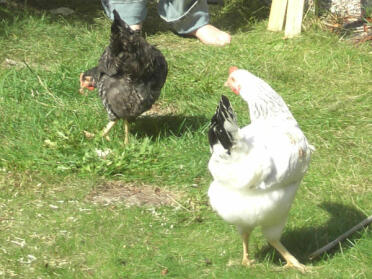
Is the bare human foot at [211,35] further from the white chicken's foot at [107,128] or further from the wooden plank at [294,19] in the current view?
the white chicken's foot at [107,128]

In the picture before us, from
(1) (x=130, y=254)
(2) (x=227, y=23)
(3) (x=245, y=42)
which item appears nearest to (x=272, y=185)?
(1) (x=130, y=254)

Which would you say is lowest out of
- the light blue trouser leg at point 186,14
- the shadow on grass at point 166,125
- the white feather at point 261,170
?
the shadow on grass at point 166,125

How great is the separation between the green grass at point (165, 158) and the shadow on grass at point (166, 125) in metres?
0.01

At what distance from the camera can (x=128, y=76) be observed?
4.71m

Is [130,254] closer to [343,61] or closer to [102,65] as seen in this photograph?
[102,65]

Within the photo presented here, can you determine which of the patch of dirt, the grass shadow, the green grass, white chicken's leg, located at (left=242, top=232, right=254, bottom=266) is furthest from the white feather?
the grass shadow

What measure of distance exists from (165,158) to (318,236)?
1.27m

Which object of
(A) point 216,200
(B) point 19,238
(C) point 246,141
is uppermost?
(C) point 246,141

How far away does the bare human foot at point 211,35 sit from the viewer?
6.75 m

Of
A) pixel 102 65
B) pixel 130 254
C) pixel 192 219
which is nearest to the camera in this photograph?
pixel 130 254

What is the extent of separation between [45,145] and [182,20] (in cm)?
282

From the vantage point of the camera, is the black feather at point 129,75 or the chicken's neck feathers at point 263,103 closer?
the chicken's neck feathers at point 263,103

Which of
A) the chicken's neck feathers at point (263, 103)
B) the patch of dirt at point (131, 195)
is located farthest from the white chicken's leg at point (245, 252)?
the patch of dirt at point (131, 195)

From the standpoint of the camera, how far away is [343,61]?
626 centimetres
